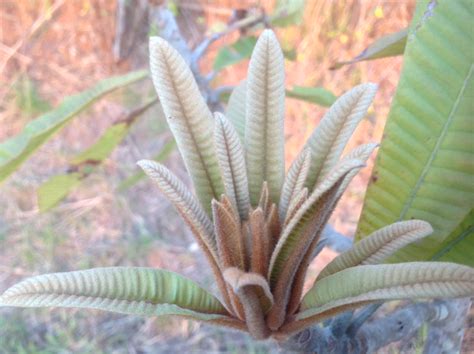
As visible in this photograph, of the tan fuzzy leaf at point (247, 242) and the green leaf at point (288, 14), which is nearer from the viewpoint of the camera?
the tan fuzzy leaf at point (247, 242)

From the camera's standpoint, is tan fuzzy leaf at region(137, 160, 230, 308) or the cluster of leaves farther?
the cluster of leaves

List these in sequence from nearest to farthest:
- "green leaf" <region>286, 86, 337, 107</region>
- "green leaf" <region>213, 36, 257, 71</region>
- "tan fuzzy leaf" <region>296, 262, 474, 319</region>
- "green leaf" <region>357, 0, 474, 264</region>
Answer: "tan fuzzy leaf" <region>296, 262, 474, 319</region> < "green leaf" <region>357, 0, 474, 264</region> < "green leaf" <region>286, 86, 337, 107</region> < "green leaf" <region>213, 36, 257, 71</region>

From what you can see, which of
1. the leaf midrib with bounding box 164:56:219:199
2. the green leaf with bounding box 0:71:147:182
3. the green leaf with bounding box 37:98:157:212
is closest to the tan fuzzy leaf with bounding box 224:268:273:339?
the leaf midrib with bounding box 164:56:219:199

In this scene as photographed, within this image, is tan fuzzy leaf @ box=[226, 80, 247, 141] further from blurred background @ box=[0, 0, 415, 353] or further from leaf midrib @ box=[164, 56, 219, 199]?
blurred background @ box=[0, 0, 415, 353]

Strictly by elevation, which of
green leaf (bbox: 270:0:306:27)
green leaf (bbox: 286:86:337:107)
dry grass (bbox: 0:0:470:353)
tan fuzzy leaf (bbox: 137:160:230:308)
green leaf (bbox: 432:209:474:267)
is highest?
green leaf (bbox: 270:0:306:27)

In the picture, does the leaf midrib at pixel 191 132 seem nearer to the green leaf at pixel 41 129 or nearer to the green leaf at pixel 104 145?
the green leaf at pixel 41 129

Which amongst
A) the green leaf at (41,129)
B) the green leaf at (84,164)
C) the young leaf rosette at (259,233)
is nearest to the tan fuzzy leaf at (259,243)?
the young leaf rosette at (259,233)

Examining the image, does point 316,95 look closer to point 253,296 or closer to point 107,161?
point 253,296
